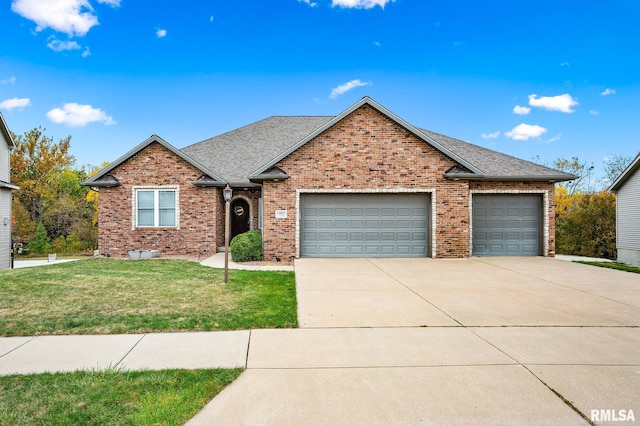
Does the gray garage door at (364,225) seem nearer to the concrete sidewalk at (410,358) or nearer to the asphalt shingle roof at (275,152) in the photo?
the asphalt shingle roof at (275,152)

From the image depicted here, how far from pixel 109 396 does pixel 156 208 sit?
13.4 metres

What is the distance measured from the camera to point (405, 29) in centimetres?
2003

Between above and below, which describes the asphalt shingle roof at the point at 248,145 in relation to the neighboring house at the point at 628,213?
above

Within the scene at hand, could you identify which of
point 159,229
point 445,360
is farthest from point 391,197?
point 159,229

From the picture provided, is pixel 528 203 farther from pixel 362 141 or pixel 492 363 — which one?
pixel 492 363

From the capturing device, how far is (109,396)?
3.15 m

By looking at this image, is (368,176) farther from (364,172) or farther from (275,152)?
(275,152)

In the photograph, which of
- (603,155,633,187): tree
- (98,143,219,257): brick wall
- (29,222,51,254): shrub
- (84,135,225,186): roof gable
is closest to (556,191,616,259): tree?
(603,155,633,187): tree

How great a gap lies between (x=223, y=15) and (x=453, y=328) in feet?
63.4

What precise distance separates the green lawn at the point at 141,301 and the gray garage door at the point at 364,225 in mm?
3552

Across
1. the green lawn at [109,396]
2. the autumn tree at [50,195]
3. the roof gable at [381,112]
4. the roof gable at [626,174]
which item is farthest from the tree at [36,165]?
the roof gable at [626,174]

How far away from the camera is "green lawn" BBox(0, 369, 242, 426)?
282 centimetres

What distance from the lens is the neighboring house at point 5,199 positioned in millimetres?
16469

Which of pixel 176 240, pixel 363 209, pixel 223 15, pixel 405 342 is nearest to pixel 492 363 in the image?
pixel 405 342
